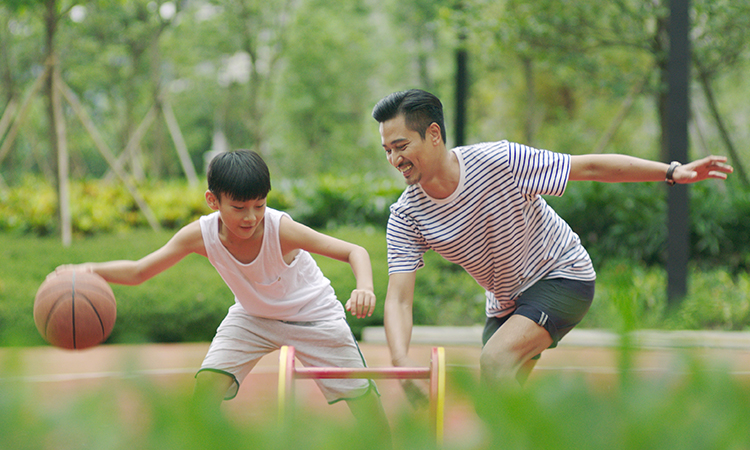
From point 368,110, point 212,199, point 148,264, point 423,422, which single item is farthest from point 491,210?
point 368,110

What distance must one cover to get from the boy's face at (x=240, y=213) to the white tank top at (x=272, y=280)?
0.53ft

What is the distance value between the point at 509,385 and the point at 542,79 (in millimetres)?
20403

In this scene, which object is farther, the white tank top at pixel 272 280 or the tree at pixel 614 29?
the tree at pixel 614 29

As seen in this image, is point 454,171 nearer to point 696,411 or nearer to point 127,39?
point 696,411

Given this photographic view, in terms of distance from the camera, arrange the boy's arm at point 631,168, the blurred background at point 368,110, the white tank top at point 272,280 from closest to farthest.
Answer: the boy's arm at point 631,168
the white tank top at point 272,280
the blurred background at point 368,110

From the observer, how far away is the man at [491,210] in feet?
10.6

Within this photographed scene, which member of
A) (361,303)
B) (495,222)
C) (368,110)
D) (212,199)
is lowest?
(361,303)

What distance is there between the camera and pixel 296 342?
3.74 m

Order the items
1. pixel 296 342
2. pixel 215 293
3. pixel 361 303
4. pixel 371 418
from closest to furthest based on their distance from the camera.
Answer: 1. pixel 371 418
2. pixel 361 303
3. pixel 296 342
4. pixel 215 293

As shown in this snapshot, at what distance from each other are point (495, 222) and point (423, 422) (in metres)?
2.50

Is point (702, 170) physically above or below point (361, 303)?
above

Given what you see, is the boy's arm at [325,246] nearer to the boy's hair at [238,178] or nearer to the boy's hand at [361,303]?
the boy's hand at [361,303]

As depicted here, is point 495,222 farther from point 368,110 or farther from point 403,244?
point 368,110

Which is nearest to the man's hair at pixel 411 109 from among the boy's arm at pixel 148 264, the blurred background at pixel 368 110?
the boy's arm at pixel 148 264
